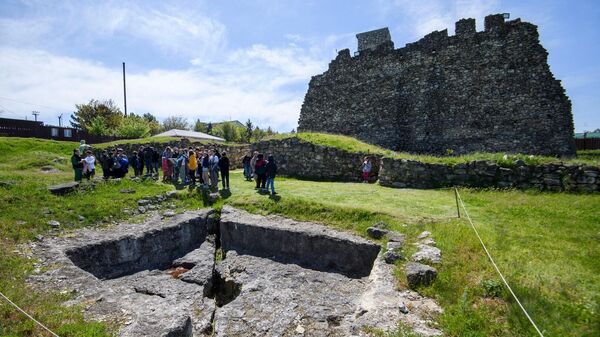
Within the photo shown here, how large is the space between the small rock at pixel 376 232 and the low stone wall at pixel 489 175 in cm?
627

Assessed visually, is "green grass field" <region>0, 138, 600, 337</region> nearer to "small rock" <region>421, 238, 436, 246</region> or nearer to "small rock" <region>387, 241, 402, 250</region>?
"small rock" <region>421, 238, 436, 246</region>

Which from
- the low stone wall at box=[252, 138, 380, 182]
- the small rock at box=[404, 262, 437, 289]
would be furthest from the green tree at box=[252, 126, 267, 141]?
the small rock at box=[404, 262, 437, 289]

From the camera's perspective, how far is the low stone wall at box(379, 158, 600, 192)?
11.9 metres

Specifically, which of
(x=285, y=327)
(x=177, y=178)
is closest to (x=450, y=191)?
(x=285, y=327)

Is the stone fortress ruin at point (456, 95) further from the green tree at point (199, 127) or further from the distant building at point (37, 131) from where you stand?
the green tree at point (199, 127)

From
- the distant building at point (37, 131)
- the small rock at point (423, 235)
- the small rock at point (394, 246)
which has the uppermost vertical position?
the distant building at point (37, 131)

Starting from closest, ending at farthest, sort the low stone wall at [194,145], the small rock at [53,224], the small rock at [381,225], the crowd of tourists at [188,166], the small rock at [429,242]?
the small rock at [429,242], the small rock at [381,225], the small rock at [53,224], the crowd of tourists at [188,166], the low stone wall at [194,145]

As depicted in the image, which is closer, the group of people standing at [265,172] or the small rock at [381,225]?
the small rock at [381,225]

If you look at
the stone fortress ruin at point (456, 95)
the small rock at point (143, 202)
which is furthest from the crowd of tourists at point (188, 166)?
the stone fortress ruin at point (456, 95)

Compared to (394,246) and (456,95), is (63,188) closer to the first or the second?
(394,246)

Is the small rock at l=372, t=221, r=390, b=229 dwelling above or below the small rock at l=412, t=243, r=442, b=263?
above

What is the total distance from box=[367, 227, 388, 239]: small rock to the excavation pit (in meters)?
0.34

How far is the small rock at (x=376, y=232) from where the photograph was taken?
9336 mm

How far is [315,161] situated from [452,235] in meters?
11.8
